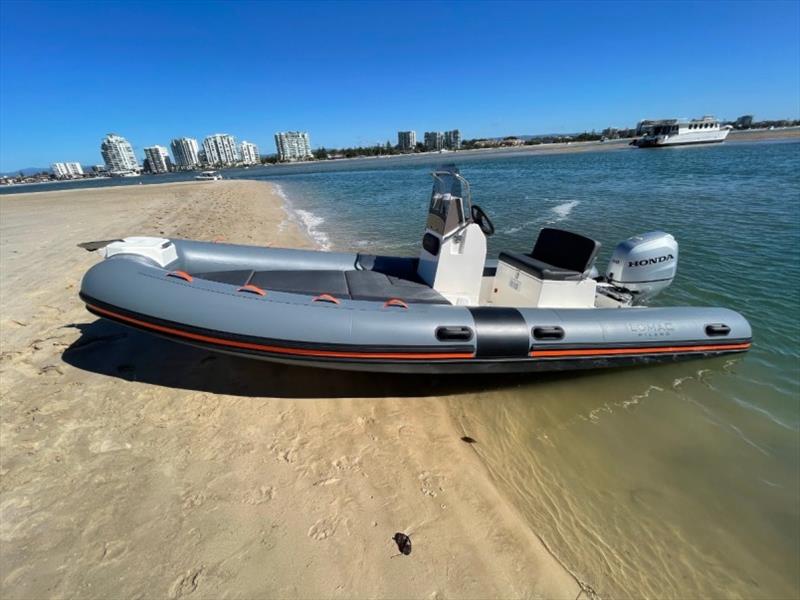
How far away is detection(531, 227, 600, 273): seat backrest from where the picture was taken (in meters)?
3.38

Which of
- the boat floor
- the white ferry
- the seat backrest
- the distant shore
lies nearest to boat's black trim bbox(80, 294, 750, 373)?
the boat floor

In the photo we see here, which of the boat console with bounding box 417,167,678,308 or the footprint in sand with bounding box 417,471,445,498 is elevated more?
the boat console with bounding box 417,167,678,308

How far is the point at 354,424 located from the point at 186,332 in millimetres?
1342

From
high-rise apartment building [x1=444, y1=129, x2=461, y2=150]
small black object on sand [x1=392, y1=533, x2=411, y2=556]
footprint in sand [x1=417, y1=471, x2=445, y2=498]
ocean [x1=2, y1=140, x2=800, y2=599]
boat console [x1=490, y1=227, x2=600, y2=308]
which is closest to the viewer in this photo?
small black object on sand [x1=392, y1=533, x2=411, y2=556]

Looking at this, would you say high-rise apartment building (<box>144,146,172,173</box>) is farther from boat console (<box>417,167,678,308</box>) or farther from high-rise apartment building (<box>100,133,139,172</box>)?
boat console (<box>417,167,678,308</box>)

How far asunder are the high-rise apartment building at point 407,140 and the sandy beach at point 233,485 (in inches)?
4422

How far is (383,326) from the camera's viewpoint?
106 inches

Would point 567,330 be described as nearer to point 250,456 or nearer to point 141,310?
point 250,456

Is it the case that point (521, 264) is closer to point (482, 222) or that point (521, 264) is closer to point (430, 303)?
point (482, 222)

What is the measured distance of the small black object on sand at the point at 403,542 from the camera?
180 cm

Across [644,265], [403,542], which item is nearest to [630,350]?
[644,265]

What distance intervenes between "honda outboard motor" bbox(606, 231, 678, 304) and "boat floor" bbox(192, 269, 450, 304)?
2083mm

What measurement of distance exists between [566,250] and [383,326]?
6.71 ft

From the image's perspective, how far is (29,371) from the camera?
3.00 metres
